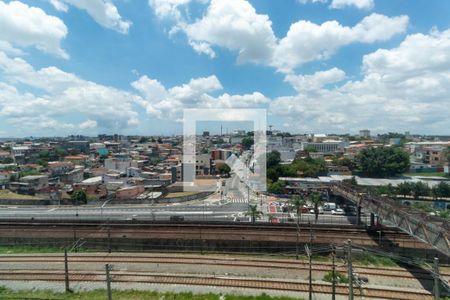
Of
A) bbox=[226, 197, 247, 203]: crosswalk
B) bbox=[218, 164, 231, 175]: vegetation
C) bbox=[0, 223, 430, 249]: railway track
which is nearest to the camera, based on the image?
bbox=[0, 223, 430, 249]: railway track

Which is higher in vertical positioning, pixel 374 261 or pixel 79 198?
pixel 374 261

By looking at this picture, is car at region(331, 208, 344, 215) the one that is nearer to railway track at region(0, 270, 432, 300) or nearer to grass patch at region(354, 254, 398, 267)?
grass patch at region(354, 254, 398, 267)

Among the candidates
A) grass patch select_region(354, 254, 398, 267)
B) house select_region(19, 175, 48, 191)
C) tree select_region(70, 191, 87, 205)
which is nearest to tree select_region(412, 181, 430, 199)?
grass patch select_region(354, 254, 398, 267)

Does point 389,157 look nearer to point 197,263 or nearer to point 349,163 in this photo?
point 349,163

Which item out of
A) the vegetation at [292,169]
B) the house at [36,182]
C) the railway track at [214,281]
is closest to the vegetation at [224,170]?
the vegetation at [292,169]

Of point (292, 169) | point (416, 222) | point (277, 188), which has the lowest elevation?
point (277, 188)

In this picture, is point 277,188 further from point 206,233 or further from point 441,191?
point 441,191

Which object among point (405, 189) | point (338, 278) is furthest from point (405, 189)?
point (338, 278)
